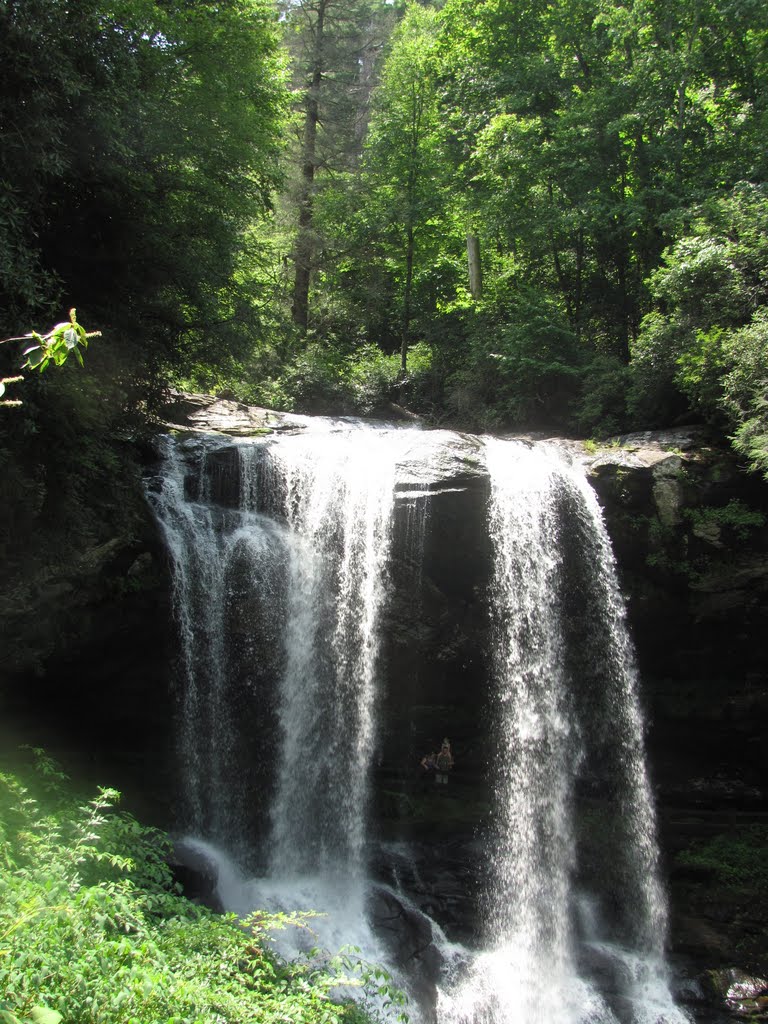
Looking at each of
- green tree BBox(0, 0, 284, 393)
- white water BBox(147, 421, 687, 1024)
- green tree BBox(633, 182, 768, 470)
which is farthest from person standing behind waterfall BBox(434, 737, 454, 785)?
green tree BBox(0, 0, 284, 393)

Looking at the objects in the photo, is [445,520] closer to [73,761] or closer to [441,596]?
[441,596]

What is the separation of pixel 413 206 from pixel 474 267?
2529 millimetres

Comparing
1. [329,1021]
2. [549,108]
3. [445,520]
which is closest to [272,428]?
[445,520]

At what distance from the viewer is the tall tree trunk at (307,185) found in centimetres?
2193

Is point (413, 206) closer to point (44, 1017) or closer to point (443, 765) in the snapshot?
point (443, 765)

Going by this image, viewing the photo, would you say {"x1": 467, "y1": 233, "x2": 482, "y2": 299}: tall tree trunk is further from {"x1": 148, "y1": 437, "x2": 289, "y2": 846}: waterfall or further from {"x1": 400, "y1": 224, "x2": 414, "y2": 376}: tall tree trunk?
{"x1": 148, "y1": 437, "x2": 289, "y2": 846}: waterfall

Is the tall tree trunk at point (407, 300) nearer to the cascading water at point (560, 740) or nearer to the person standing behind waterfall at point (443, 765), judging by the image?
the cascading water at point (560, 740)

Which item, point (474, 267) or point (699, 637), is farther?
point (474, 267)

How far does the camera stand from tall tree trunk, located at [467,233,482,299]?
20734 millimetres

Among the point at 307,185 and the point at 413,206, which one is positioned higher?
the point at 307,185

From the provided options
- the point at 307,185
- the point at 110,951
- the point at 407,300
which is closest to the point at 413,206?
the point at 407,300

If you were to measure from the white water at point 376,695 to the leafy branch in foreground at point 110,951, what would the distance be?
384cm

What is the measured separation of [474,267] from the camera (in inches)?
827

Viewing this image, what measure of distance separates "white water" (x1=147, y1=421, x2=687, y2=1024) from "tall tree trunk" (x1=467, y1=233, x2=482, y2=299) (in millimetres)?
10241
